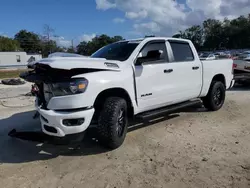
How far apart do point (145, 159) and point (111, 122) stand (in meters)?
0.80

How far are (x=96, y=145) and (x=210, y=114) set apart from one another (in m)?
3.50

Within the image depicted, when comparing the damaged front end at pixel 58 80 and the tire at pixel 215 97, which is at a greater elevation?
the damaged front end at pixel 58 80

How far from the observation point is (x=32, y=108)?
8266 millimetres

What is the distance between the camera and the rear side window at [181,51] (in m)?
6.31

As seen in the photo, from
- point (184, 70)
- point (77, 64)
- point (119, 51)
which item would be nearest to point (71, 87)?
point (77, 64)

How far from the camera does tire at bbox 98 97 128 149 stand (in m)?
4.57

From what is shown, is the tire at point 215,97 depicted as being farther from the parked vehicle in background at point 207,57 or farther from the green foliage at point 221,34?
the green foliage at point 221,34

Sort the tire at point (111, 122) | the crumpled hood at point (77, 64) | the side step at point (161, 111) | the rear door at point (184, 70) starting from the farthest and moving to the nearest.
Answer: the rear door at point (184, 70)
the side step at point (161, 111)
the tire at point (111, 122)
the crumpled hood at point (77, 64)

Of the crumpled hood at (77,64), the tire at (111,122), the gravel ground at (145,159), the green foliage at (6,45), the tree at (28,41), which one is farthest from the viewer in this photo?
the tree at (28,41)

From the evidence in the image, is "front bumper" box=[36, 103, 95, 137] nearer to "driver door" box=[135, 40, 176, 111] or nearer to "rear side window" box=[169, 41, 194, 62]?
"driver door" box=[135, 40, 176, 111]

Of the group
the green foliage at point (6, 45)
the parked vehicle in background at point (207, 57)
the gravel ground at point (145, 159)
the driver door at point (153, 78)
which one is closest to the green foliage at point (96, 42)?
the green foliage at point (6, 45)

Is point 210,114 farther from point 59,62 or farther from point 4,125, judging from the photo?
point 4,125

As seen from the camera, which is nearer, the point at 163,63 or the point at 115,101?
the point at 115,101

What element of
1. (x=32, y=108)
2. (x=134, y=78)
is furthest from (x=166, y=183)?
(x=32, y=108)
